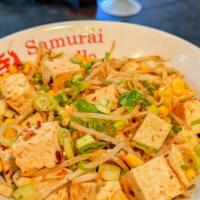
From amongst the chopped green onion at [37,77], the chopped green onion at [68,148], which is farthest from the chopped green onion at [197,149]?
the chopped green onion at [37,77]

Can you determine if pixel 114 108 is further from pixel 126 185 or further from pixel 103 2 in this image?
pixel 103 2

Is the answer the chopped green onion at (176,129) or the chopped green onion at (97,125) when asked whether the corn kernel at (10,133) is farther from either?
the chopped green onion at (176,129)

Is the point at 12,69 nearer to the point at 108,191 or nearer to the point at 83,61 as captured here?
the point at 83,61

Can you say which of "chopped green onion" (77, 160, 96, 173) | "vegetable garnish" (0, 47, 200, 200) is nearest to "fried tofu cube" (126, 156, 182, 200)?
"vegetable garnish" (0, 47, 200, 200)

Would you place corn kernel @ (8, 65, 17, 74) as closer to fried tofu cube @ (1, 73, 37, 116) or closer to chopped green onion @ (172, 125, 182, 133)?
fried tofu cube @ (1, 73, 37, 116)

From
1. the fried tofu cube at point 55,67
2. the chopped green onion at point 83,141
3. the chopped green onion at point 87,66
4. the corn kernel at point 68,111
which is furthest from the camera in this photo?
the chopped green onion at point 87,66

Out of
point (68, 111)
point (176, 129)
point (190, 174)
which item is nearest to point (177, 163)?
point (190, 174)

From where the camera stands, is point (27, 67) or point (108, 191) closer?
point (108, 191)
